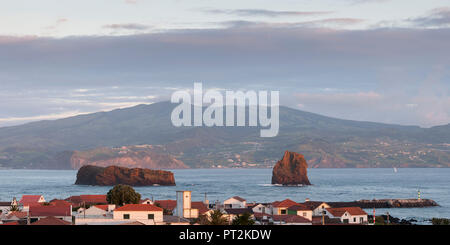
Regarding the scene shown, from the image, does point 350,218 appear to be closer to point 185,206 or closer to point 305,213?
point 305,213

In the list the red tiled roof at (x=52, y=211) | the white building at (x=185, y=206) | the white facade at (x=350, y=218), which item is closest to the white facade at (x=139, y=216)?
the white building at (x=185, y=206)

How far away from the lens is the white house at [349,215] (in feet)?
237

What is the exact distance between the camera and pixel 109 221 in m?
52.4

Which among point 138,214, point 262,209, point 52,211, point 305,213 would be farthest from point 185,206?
point 262,209

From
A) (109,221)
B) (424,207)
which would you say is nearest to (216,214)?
(109,221)

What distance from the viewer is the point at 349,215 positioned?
238ft

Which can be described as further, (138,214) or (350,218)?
(350,218)

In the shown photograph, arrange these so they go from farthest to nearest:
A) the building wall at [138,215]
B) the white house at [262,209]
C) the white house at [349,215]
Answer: the white house at [262,209] → the white house at [349,215] → the building wall at [138,215]

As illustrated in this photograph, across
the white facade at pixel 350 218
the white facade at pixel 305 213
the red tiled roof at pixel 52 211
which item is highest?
the red tiled roof at pixel 52 211

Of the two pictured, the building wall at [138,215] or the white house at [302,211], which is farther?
the white house at [302,211]

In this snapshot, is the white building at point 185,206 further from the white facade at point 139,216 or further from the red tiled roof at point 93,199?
the red tiled roof at point 93,199
